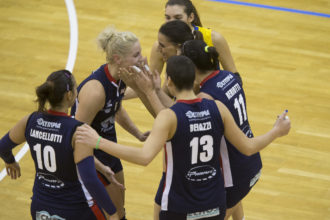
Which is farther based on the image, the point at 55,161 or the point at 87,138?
the point at 55,161

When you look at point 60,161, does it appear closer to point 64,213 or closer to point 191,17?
point 64,213

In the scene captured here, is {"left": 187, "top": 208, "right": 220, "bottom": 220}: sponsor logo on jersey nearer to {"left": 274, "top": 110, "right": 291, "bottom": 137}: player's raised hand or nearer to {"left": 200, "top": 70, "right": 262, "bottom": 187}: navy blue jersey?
{"left": 200, "top": 70, "right": 262, "bottom": 187}: navy blue jersey

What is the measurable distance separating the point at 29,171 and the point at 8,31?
12.5ft

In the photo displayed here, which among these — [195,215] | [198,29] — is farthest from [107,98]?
[198,29]

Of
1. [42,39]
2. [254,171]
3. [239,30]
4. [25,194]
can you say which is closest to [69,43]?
[42,39]

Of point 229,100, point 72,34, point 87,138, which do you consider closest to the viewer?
point 87,138

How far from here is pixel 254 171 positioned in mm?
5059

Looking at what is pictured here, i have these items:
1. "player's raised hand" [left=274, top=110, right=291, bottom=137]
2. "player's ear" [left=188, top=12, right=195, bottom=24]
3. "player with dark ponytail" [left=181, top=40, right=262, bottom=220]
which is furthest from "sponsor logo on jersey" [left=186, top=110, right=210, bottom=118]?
"player's ear" [left=188, top=12, right=195, bottom=24]

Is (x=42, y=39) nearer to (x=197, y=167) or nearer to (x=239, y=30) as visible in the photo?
(x=239, y=30)

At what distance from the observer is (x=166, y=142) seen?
14.1ft

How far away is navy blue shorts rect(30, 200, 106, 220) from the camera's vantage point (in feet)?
14.7

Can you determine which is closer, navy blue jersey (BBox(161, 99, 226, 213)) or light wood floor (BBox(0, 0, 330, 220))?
navy blue jersey (BBox(161, 99, 226, 213))

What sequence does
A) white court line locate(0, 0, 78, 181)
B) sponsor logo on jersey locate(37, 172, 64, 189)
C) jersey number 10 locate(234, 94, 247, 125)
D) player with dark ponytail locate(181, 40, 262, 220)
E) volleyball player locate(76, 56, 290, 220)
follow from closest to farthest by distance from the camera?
volleyball player locate(76, 56, 290, 220) → sponsor logo on jersey locate(37, 172, 64, 189) → player with dark ponytail locate(181, 40, 262, 220) → jersey number 10 locate(234, 94, 247, 125) → white court line locate(0, 0, 78, 181)

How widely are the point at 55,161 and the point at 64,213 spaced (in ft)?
1.28
